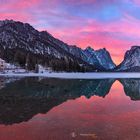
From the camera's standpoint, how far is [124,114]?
110ft

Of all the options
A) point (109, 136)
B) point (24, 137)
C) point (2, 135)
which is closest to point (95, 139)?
point (109, 136)

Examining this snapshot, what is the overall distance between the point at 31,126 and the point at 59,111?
29.1 feet

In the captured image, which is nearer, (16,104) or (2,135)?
(2,135)

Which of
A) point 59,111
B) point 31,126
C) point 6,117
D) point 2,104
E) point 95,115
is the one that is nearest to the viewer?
point 31,126

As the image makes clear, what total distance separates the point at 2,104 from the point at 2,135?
1754 centimetres

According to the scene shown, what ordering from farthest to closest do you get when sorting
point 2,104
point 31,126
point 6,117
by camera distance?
point 2,104 < point 6,117 < point 31,126

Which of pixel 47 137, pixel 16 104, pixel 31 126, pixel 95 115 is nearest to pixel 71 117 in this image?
pixel 95 115

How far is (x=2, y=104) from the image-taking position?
39.4 meters

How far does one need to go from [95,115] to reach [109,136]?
10220 millimetres

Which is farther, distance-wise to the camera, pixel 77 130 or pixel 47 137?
pixel 77 130

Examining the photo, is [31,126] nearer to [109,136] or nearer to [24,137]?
[24,137]

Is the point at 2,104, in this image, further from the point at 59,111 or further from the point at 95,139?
the point at 95,139

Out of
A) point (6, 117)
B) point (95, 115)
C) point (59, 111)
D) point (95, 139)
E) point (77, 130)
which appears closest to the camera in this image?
A: point (95, 139)

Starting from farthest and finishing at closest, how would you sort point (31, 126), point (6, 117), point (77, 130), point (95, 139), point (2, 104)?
point (2, 104) < point (6, 117) < point (31, 126) < point (77, 130) < point (95, 139)
